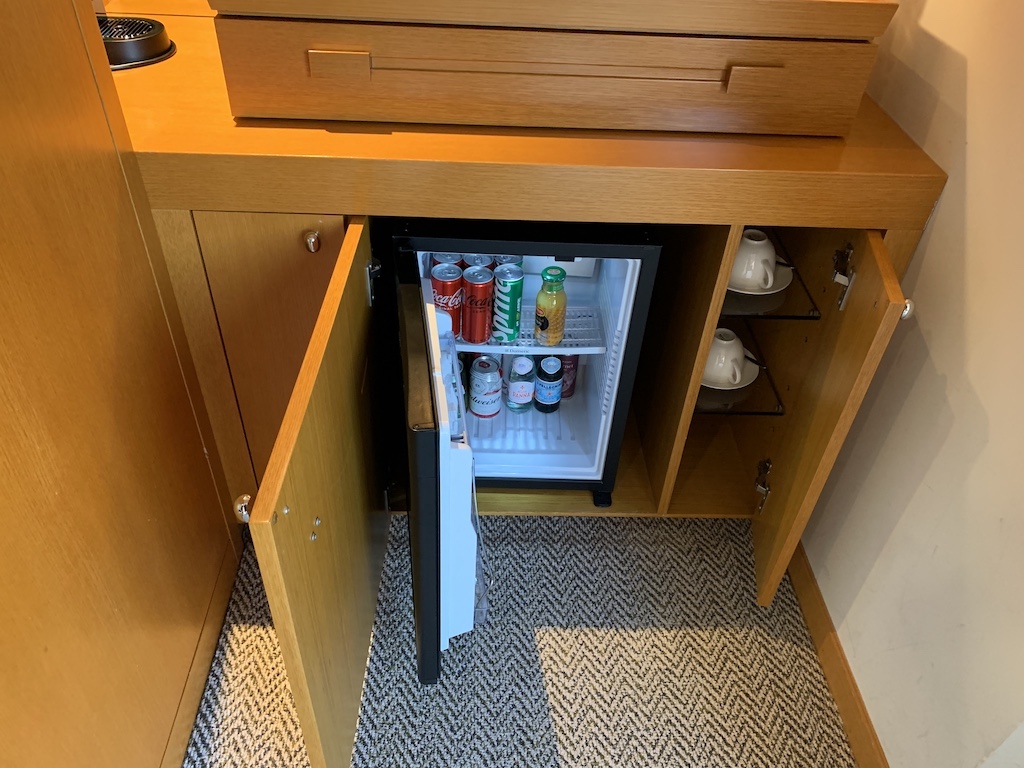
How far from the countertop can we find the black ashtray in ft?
0.38

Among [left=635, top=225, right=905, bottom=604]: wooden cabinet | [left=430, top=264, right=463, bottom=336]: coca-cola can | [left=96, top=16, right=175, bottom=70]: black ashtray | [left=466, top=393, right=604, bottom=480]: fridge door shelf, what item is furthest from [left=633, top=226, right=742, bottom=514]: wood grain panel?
[left=96, top=16, right=175, bottom=70]: black ashtray

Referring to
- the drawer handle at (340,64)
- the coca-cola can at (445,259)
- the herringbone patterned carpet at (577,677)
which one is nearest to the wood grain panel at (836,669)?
the herringbone patterned carpet at (577,677)

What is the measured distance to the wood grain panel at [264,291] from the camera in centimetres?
105

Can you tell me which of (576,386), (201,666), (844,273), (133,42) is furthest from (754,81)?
(201,666)

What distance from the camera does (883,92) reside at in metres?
1.20

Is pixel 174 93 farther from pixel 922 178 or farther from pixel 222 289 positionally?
pixel 922 178

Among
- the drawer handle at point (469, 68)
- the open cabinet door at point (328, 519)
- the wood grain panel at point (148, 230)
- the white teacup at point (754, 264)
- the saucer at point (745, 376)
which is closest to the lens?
the open cabinet door at point (328, 519)

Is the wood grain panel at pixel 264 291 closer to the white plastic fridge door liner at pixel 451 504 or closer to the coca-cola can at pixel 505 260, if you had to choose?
the white plastic fridge door liner at pixel 451 504

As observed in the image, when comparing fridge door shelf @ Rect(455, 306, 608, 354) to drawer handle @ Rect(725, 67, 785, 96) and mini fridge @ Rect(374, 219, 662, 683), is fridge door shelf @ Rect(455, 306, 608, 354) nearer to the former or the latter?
mini fridge @ Rect(374, 219, 662, 683)

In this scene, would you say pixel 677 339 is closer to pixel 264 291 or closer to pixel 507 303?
pixel 507 303

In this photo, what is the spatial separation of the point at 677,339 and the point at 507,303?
297 millimetres

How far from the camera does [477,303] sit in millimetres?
1281

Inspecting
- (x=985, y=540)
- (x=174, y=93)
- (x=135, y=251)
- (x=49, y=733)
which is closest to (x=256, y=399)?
(x=135, y=251)

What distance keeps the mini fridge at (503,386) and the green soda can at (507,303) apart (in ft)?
0.08
